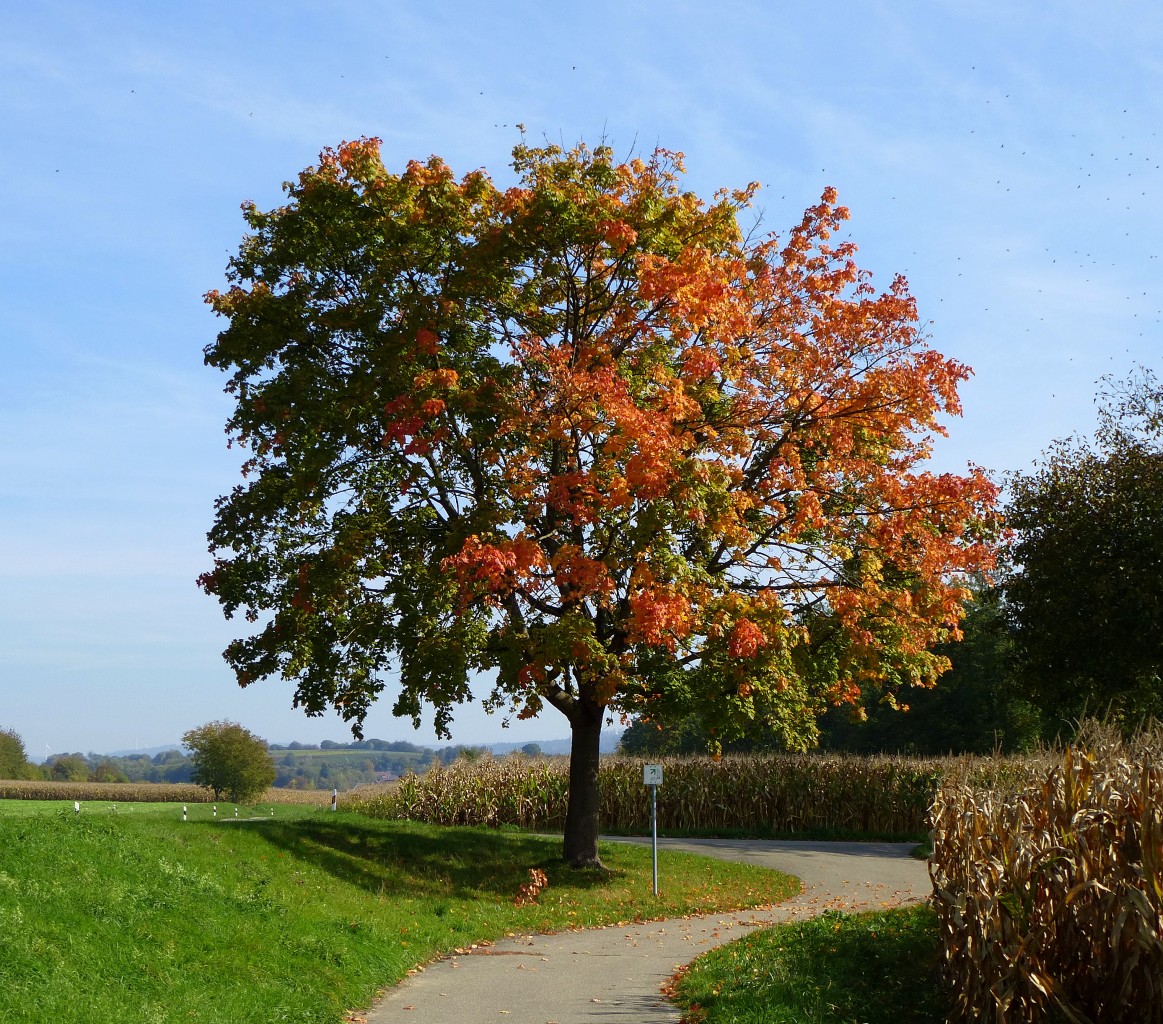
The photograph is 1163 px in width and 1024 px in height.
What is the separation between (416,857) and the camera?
21781 millimetres

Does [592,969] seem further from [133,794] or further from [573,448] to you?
[133,794]

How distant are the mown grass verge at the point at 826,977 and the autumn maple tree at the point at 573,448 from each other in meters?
5.54

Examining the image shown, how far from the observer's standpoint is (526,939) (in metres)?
16.8

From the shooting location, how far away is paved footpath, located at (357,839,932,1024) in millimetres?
11469

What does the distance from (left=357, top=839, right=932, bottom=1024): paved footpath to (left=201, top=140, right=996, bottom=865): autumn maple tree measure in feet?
11.1

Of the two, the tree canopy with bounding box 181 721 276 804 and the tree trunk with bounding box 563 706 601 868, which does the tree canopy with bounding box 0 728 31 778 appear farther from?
the tree trunk with bounding box 563 706 601 868

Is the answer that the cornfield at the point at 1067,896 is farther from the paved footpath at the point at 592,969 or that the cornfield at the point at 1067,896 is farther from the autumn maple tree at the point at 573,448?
the autumn maple tree at the point at 573,448

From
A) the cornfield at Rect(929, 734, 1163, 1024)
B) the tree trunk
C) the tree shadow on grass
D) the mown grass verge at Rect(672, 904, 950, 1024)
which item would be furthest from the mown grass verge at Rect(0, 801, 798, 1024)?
the cornfield at Rect(929, 734, 1163, 1024)

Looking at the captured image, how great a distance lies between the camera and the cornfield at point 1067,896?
7.84 metres

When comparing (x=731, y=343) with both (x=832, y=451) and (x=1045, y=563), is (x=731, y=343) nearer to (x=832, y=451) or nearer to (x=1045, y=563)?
(x=832, y=451)

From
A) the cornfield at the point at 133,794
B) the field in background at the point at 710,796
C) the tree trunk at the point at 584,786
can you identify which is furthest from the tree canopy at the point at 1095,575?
the cornfield at the point at 133,794

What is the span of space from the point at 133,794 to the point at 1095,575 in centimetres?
3981

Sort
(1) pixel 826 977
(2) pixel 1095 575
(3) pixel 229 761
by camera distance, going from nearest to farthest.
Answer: (1) pixel 826 977
(2) pixel 1095 575
(3) pixel 229 761

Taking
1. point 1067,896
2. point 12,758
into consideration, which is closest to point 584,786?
point 1067,896
